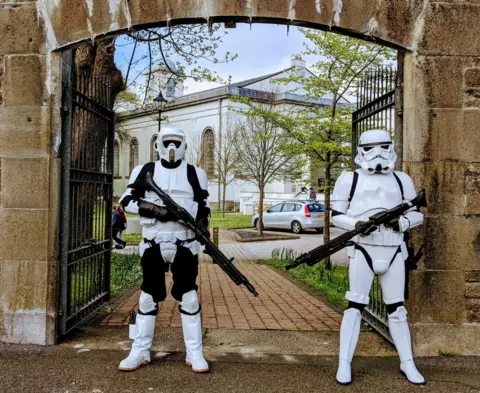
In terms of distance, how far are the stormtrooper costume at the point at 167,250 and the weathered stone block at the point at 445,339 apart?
2137 millimetres

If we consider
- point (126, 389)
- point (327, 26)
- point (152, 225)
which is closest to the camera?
point (126, 389)

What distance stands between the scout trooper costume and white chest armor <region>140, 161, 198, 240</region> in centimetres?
135

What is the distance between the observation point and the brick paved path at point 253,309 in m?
6.11

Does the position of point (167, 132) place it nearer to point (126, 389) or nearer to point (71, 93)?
point (71, 93)

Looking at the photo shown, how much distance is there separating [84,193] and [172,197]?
2080 mm

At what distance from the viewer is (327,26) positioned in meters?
4.95

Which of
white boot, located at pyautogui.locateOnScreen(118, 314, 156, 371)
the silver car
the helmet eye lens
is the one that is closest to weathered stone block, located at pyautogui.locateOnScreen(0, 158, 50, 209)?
the helmet eye lens

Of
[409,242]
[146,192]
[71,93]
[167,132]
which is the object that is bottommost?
[409,242]

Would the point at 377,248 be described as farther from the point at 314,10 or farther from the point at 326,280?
the point at 326,280

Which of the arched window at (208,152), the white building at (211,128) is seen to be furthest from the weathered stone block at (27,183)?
the arched window at (208,152)

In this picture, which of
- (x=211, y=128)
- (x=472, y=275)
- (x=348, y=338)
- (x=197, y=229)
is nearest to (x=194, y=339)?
(x=197, y=229)

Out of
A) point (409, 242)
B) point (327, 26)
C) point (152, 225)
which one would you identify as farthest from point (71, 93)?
point (409, 242)

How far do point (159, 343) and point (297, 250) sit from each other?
10.5 meters

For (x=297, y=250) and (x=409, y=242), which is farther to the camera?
(x=297, y=250)
